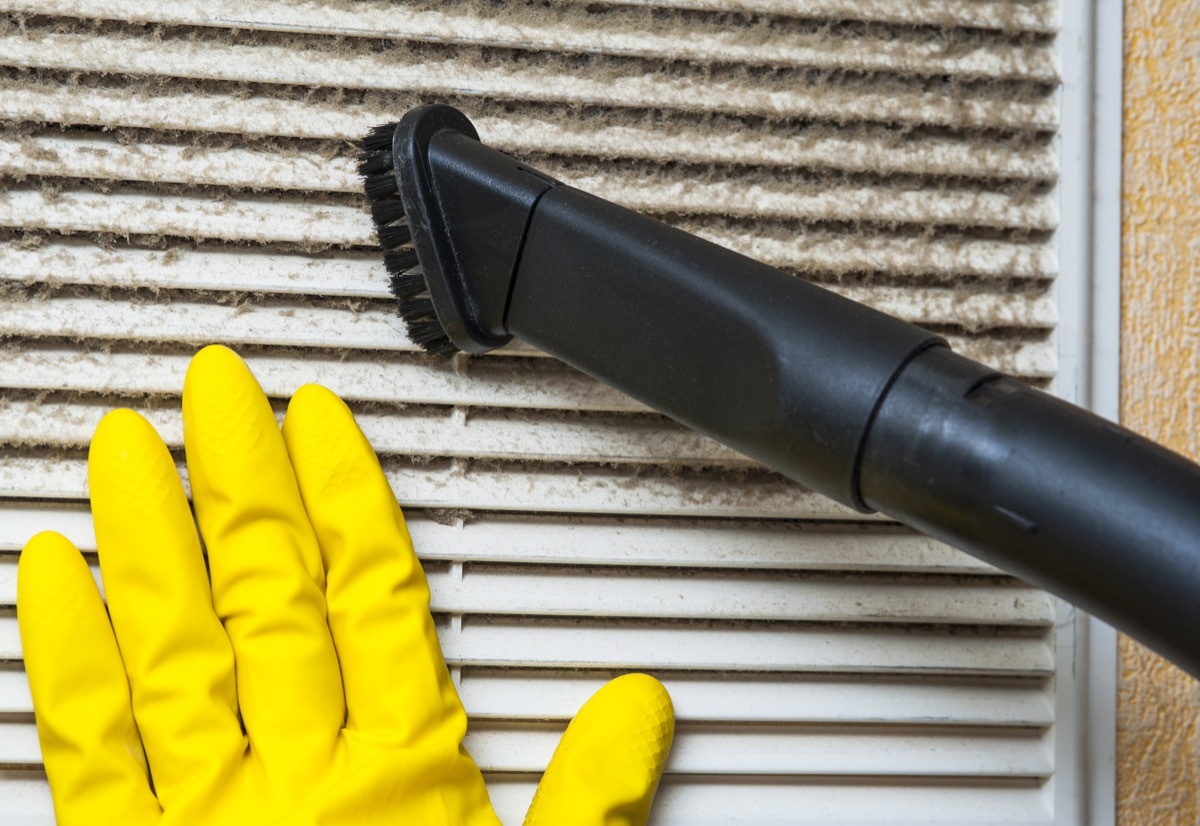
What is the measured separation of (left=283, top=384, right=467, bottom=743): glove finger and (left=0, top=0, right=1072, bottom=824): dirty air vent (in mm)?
27

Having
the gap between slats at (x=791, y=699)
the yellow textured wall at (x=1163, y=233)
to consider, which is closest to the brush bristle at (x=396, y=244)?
the gap between slats at (x=791, y=699)

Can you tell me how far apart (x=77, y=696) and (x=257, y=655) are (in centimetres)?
12

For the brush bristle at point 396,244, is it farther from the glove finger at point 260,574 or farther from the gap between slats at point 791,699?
the gap between slats at point 791,699

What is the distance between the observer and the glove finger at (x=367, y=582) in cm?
60

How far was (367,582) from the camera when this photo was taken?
62cm

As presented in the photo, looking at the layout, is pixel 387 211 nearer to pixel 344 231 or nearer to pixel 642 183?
pixel 344 231

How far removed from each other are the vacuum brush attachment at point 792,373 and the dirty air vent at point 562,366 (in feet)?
0.21

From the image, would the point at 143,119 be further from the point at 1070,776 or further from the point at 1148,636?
the point at 1070,776

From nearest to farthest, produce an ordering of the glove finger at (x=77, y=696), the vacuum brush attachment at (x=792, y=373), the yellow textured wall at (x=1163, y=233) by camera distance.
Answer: the vacuum brush attachment at (x=792, y=373) → the glove finger at (x=77, y=696) → the yellow textured wall at (x=1163, y=233)

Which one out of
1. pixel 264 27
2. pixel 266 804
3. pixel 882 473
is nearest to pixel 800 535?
pixel 882 473

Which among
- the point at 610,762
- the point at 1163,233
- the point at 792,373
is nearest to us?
the point at 792,373

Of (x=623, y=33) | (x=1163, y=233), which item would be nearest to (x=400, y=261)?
(x=623, y=33)

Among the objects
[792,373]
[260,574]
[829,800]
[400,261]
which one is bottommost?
[829,800]

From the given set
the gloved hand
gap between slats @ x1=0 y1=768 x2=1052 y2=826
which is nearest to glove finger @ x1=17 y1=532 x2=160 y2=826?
the gloved hand
